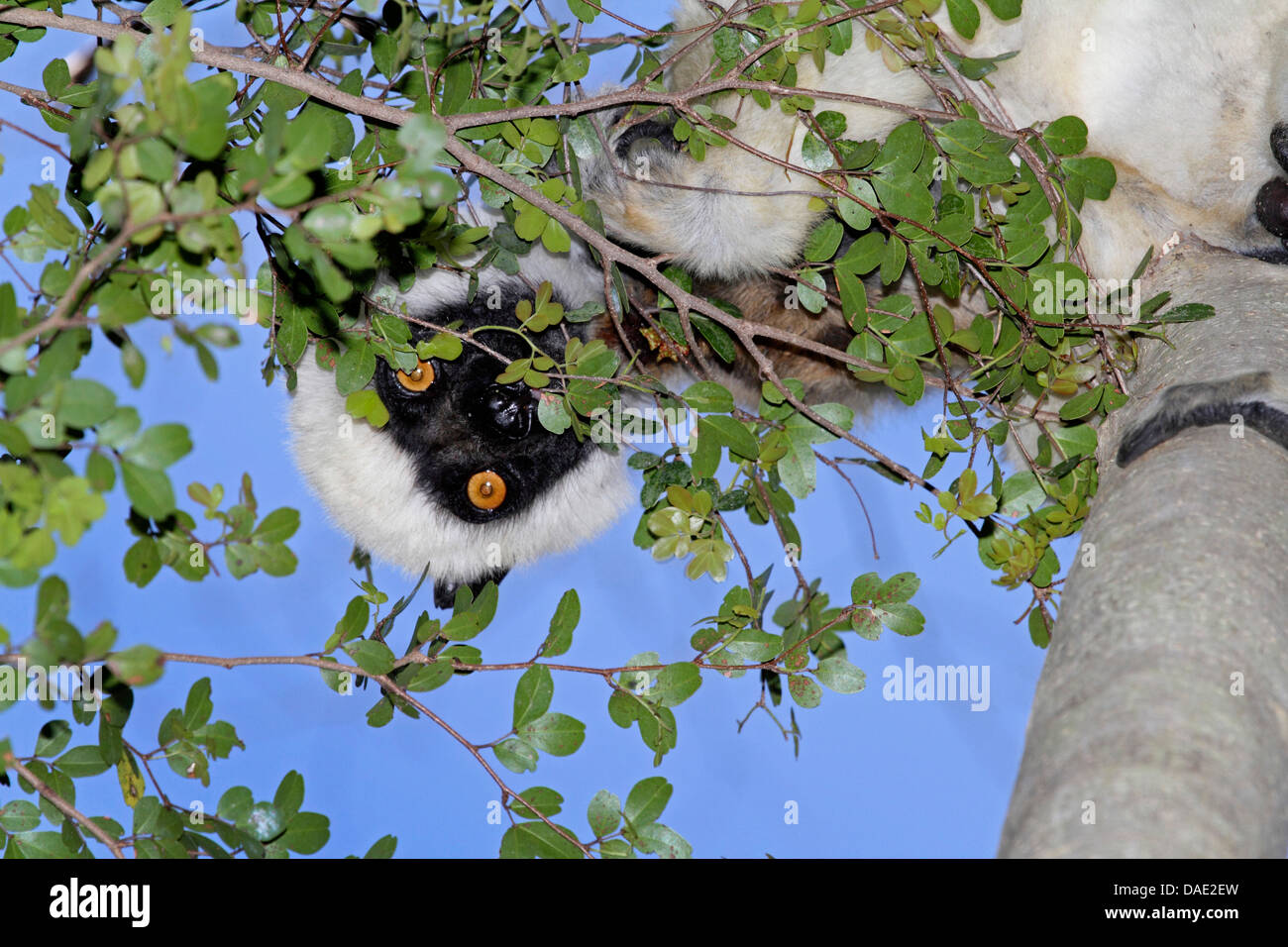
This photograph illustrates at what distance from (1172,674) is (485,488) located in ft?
6.45

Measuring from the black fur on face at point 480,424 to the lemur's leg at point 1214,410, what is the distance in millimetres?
1371

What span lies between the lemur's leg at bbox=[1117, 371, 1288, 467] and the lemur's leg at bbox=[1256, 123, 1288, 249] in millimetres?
698

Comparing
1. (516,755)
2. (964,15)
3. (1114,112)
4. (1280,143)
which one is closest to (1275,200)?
(1280,143)

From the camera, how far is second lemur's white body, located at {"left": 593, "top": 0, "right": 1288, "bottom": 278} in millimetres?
2006

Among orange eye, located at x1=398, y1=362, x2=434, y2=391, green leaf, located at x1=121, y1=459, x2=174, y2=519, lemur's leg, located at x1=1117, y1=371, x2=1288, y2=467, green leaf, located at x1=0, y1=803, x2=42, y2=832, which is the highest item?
orange eye, located at x1=398, y1=362, x2=434, y2=391

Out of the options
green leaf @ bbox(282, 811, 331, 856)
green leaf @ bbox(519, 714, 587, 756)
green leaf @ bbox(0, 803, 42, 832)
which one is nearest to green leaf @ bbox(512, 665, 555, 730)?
green leaf @ bbox(519, 714, 587, 756)

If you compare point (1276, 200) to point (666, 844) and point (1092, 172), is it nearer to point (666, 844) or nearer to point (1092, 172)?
point (1092, 172)

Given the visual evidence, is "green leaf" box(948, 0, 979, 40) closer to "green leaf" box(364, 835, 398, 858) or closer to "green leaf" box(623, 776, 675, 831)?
"green leaf" box(623, 776, 675, 831)

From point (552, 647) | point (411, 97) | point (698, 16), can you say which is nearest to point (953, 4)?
point (698, 16)

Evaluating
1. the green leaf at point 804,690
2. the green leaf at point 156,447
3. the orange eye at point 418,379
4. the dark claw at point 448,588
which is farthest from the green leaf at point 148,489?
the dark claw at point 448,588

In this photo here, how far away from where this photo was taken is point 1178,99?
205cm

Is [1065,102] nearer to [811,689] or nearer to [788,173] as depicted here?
[788,173]

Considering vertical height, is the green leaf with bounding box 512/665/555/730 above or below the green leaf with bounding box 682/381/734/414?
below

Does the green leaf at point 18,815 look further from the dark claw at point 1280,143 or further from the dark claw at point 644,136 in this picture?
the dark claw at point 1280,143
